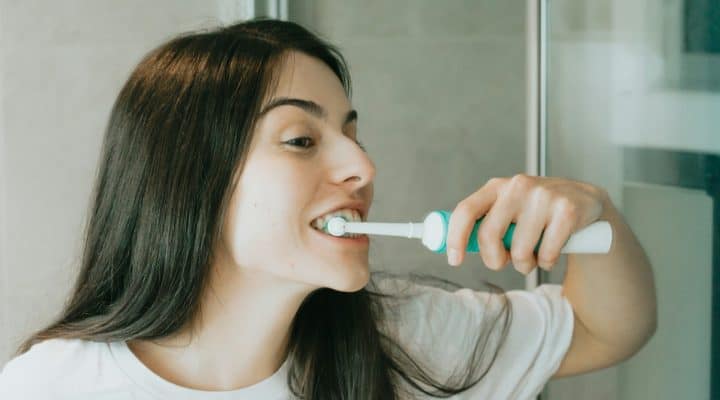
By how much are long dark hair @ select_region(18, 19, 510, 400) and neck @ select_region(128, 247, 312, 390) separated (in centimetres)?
2

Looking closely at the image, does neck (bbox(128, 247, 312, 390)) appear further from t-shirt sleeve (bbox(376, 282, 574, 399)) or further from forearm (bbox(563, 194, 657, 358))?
forearm (bbox(563, 194, 657, 358))

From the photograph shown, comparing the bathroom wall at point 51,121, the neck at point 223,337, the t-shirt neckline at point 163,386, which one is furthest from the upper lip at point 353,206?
the bathroom wall at point 51,121

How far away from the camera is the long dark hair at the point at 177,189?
35.4 inches

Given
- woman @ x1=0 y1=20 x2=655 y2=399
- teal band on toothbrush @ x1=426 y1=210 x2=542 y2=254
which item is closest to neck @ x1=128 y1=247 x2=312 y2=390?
woman @ x1=0 y1=20 x2=655 y2=399

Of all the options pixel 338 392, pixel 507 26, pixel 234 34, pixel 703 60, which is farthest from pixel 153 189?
pixel 507 26

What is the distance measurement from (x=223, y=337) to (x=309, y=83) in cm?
28

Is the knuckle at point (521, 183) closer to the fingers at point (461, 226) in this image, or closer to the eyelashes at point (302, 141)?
the fingers at point (461, 226)

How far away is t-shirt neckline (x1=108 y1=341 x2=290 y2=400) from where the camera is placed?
923 mm

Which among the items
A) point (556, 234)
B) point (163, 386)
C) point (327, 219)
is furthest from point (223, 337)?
point (556, 234)

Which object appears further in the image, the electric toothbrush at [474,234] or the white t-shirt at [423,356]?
the white t-shirt at [423,356]

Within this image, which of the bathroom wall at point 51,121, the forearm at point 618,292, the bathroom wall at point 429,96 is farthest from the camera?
the bathroom wall at point 429,96

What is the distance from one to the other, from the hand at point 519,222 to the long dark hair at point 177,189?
247mm

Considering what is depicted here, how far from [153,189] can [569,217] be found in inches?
16.2

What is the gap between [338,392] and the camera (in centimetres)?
103
